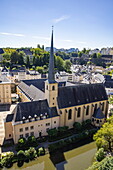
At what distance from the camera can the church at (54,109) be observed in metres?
33.1

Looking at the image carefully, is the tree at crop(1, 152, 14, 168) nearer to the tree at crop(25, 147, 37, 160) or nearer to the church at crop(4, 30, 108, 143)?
the tree at crop(25, 147, 37, 160)

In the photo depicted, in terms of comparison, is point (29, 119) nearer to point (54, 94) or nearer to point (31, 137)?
point (31, 137)

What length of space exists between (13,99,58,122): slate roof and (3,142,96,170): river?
393 inches

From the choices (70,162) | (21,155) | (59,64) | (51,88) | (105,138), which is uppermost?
(59,64)

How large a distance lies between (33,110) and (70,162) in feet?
49.1

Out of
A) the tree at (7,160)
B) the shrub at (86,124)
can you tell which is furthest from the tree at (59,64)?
the tree at (7,160)

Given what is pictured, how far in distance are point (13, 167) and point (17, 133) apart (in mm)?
7304

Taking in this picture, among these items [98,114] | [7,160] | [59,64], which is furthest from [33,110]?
[59,64]

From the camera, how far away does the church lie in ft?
Result: 109

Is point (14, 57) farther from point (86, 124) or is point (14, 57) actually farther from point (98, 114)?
point (98, 114)

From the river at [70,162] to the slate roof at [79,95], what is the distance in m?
12.1

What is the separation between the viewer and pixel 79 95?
137 ft

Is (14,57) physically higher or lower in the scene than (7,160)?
higher

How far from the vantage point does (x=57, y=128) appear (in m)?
37.9
